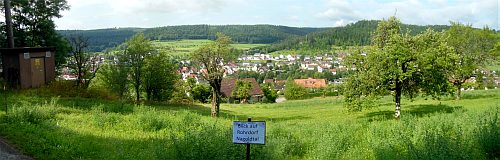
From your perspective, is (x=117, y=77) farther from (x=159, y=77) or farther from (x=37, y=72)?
(x=37, y=72)

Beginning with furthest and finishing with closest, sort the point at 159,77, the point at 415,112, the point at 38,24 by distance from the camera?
the point at 159,77 → the point at 38,24 → the point at 415,112

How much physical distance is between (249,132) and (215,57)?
2293 centimetres

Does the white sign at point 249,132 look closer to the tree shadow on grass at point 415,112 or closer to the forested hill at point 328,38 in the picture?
the tree shadow on grass at point 415,112

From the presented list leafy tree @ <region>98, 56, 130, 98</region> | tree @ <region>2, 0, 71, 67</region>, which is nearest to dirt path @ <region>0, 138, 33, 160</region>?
tree @ <region>2, 0, 71, 67</region>

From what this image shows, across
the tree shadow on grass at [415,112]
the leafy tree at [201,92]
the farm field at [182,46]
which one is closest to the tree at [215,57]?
the farm field at [182,46]

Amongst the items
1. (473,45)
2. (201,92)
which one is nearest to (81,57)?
(201,92)

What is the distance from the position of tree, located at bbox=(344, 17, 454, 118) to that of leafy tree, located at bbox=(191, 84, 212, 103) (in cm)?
4559

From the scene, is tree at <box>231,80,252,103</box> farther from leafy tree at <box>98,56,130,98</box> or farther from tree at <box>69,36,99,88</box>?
tree at <box>69,36,99,88</box>

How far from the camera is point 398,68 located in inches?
957

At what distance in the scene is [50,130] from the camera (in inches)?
519

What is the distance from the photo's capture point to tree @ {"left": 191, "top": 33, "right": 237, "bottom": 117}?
98.4ft

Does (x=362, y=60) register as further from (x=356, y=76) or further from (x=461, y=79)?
(x=461, y=79)

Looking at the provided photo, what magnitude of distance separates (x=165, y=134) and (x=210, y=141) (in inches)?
255

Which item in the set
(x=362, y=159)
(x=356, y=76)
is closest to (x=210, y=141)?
(x=362, y=159)
